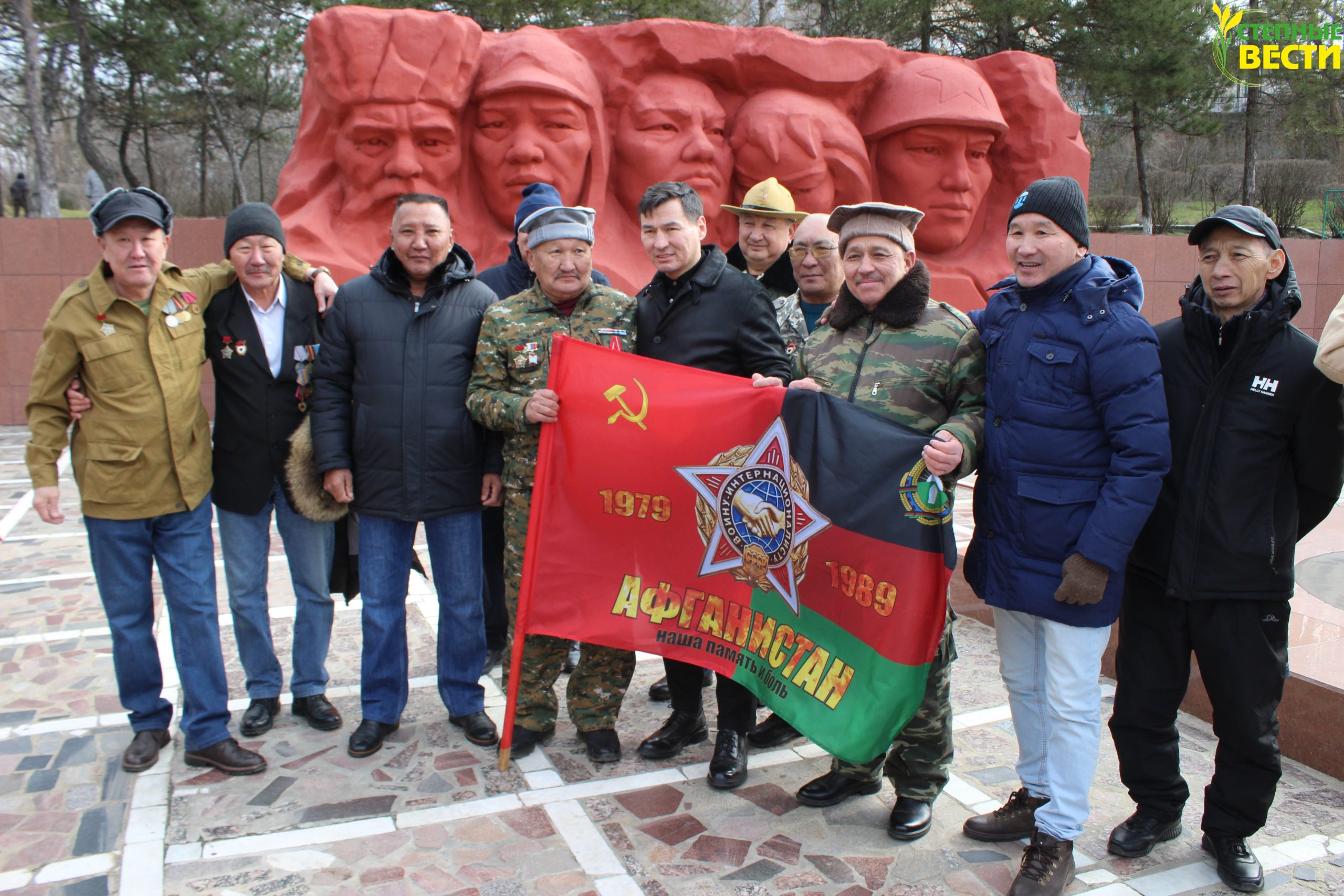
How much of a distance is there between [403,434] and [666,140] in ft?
24.4

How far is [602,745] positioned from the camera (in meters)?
3.39

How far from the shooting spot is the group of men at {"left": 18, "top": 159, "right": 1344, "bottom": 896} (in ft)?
8.39

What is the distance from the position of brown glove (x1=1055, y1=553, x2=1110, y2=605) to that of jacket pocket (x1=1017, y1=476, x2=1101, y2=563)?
7cm

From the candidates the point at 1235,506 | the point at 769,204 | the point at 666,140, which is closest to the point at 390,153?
the point at 666,140

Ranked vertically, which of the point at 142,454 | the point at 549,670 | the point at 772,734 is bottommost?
the point at 772,734

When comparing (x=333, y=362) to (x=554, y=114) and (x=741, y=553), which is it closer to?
(x=741, y=553)

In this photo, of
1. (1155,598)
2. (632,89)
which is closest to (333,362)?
(1155,598)

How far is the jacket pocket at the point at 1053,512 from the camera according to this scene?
254 centimetres

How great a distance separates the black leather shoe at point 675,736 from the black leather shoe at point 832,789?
50cm

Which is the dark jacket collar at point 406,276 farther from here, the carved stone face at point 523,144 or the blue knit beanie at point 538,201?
the carved stone face at point 523,144

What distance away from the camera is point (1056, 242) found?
2580 millimetres

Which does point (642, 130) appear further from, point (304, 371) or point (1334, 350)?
point (1334, 350)

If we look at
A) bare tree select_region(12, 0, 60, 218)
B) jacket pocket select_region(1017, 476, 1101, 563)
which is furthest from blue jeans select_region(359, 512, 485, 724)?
bare tree select_region(12, 0, 60, 218)

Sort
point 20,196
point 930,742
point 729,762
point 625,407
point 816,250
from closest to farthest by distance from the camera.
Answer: point 930,742
point 625,407
point 729,762
point 816,250
point 20,196
